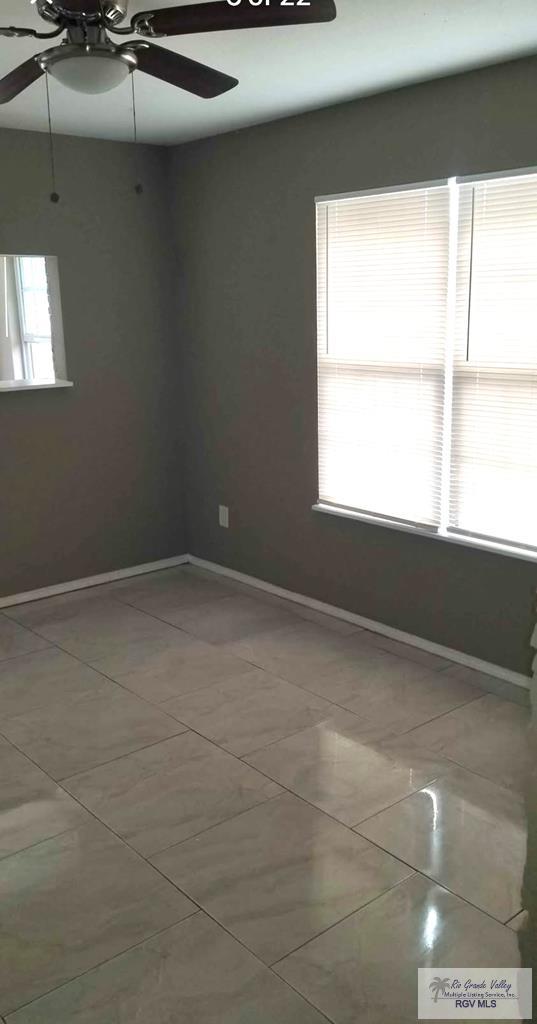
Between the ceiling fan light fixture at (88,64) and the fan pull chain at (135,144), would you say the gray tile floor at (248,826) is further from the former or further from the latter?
the ceiling fan light fixture at (88,64)

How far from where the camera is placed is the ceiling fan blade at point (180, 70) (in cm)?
213

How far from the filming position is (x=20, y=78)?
2.26m

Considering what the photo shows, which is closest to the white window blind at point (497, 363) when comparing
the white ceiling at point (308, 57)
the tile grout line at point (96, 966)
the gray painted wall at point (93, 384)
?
the white ceiling at point (308, 57)

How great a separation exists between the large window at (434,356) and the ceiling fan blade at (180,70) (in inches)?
46.6

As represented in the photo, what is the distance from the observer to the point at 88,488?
4496mm

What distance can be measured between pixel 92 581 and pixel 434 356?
91.1 inches

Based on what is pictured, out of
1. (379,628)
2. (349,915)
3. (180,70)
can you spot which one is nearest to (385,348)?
(379,628)

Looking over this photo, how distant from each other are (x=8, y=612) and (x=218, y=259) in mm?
2130

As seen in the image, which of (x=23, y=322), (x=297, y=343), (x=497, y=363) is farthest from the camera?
(x=23, y=322)

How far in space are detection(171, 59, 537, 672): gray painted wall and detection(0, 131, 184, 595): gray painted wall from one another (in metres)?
0.18

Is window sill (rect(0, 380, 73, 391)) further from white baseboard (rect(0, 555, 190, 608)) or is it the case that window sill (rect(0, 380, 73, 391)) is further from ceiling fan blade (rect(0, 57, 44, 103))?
ceiling fan blade (rect(0, 57, 44, 103))

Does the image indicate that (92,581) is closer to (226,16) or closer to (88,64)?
(88,64)

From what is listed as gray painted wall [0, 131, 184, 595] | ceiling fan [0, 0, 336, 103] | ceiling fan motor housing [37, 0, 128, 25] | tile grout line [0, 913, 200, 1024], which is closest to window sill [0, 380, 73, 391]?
gray painted wall [0, 131, 184, 595]

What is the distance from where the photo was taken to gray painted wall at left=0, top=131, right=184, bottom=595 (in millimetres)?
4109
